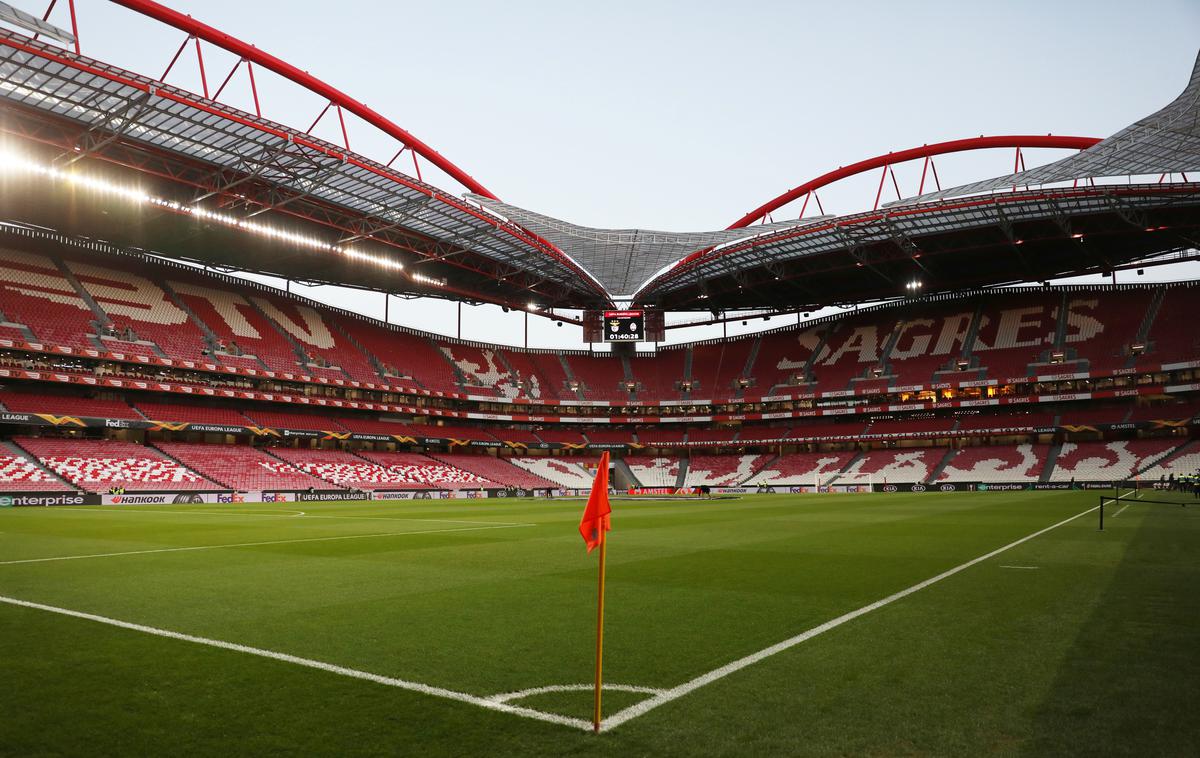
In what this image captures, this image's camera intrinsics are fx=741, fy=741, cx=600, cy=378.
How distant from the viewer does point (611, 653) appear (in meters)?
6.68

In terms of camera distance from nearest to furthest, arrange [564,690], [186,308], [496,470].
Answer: [564,690] < [186,308] < [496,470]

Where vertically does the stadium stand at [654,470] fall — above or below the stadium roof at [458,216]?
below

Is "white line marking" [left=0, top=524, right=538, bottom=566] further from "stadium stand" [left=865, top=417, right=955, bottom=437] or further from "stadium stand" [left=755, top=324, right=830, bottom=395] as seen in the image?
"stadium stand" [left=755, top=324, right=830, bottom=395]

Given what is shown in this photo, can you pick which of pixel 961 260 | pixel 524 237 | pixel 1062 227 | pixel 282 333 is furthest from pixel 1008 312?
pixel 282 333

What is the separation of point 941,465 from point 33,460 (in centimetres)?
6482

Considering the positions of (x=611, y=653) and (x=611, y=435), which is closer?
(x=611, y=653)

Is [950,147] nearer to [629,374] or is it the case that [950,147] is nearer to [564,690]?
[629,374]

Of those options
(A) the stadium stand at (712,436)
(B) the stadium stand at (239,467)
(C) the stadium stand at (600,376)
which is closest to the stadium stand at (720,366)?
(A) the stadium stand at (712,436)

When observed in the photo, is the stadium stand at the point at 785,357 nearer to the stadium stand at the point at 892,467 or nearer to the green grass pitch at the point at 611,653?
the stadium stand at the point at 892,467

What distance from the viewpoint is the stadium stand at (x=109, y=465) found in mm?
41812

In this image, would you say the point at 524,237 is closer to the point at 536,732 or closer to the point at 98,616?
the point at 98,616

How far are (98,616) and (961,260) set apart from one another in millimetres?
69400

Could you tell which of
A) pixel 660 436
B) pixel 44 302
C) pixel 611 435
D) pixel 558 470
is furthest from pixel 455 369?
pixel 44 302

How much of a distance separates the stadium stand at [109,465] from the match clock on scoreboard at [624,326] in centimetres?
3440
